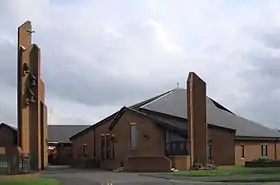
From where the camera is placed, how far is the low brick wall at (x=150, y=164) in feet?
161

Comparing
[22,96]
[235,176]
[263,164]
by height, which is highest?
A: [22,96]

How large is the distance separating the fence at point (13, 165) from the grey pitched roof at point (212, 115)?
71.5 feet

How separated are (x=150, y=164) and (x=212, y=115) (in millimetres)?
15389

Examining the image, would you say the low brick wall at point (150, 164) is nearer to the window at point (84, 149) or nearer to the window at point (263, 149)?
the window at point (263, 149)

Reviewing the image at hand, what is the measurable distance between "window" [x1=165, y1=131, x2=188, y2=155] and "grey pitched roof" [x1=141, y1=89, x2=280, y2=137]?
139 inches

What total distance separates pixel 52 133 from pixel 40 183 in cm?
6875

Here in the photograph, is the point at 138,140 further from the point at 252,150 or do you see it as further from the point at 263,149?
the point at 263,149

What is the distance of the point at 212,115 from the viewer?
207ft

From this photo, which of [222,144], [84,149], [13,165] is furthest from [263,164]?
[84,149]

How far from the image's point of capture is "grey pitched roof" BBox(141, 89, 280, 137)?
5992 centimetres

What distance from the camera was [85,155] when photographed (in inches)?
2859

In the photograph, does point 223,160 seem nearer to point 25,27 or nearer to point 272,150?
point 272,150

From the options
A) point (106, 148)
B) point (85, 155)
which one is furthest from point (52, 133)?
point (106, 148)

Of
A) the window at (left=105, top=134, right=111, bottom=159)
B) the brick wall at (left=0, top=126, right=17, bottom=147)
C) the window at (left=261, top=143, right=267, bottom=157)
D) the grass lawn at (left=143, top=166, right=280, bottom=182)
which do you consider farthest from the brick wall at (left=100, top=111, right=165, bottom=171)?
the brick wall at (left=0, top=126, right=17, bottom=147)
